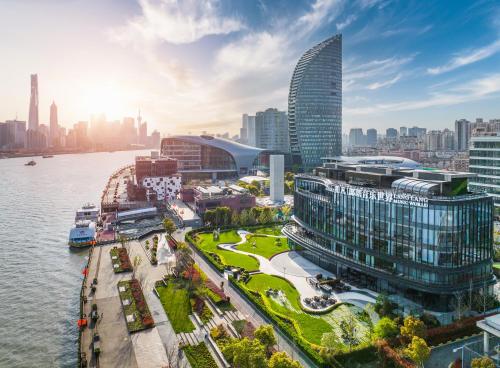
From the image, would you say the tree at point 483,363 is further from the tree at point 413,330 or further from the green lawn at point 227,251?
the green lawn at point 227,251

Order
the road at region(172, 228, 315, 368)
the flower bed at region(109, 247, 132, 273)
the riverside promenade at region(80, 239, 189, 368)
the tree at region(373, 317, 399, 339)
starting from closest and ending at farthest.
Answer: the road at region(172, 228, 315, 368), the riverside promenade at region(80, 239, 189, 368), the tree at region(373, 317, 399, 339), the flower bed at region(109, 247, 132, 273)

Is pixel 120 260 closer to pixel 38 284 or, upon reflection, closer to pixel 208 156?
pixel 38 284

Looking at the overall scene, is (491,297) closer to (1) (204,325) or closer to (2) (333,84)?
(1) (204,325)

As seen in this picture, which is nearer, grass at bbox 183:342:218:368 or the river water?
grass at bbox 183:342:218:368

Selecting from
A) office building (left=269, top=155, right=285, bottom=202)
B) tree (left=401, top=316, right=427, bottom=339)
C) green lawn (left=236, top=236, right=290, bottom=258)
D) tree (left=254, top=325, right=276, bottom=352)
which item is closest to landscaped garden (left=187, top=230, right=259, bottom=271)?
green lawn (left=236, top=236, right=290, bottom=258)

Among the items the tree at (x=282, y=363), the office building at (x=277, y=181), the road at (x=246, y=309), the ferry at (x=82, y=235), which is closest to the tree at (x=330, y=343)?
the road at (x=246, y=309)

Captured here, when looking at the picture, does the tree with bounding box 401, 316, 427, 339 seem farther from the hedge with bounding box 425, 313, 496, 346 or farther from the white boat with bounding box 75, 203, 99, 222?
the white boat with bounding box 75, 203, 99, 222

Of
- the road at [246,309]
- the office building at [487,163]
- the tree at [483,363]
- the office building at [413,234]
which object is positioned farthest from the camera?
the office building at [487,163]
